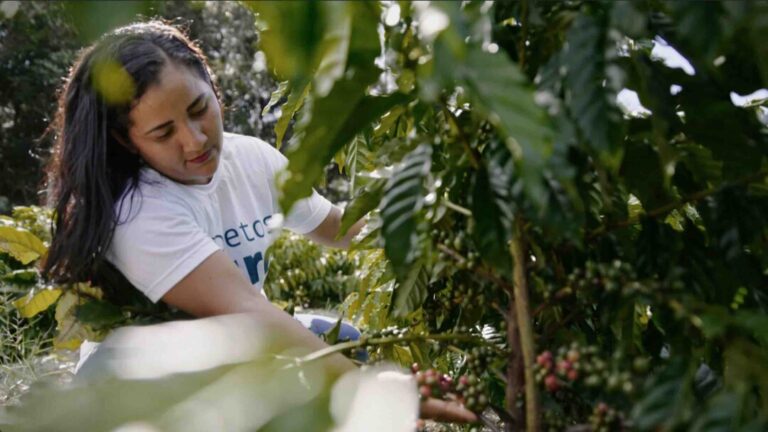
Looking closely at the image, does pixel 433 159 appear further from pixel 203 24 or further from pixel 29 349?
pixel 203 24

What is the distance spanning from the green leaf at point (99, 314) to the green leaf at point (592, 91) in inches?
27.3

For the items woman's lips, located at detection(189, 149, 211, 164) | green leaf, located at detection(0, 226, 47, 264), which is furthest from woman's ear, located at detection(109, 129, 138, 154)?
green leaf, located at detection(0, 226, 47, 264)

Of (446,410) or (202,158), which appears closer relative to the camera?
(446,410)

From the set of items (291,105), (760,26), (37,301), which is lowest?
(37,301)

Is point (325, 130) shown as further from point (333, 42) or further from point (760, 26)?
point (760, 26)

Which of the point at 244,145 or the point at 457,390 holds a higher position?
the point at 457,390

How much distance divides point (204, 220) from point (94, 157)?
288 millimetres

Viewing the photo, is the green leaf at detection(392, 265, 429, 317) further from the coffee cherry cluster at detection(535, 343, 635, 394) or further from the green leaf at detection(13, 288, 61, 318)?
the green leaf at detection(13, 288, 61, 318)

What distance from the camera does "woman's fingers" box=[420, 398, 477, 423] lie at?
93cm

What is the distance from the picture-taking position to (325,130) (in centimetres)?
73

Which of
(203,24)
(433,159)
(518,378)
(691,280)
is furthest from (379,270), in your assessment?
(203,24)

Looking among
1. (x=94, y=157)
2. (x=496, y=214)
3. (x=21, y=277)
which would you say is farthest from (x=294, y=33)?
(x=94, y=157)

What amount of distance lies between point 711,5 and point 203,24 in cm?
1333

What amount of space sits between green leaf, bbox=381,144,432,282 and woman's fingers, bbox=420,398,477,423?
0.21 metres
